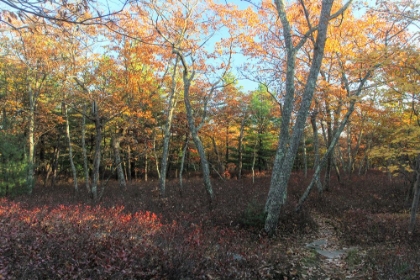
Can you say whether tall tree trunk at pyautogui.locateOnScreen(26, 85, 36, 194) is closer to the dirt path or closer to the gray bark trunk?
the gray bark trunk

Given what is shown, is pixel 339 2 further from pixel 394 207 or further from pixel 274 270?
pixel 274 270

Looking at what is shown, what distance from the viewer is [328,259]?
670cm

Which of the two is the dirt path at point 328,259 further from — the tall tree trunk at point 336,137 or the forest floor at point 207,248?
the tall tree trunk at point 336,137

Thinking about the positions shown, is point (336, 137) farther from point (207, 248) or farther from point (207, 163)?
point (207, 248)

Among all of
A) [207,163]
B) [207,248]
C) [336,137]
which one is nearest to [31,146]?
[207,163]

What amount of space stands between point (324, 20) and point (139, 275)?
7397mm

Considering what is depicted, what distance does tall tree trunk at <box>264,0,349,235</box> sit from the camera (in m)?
7.36

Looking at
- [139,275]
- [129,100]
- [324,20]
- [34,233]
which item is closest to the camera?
[139,275]

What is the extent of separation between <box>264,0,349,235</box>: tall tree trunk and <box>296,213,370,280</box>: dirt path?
135 centimetres

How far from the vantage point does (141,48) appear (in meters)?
15.0

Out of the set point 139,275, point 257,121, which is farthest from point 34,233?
point 257,121

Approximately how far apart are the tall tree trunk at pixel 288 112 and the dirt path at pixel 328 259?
1353 millimetres

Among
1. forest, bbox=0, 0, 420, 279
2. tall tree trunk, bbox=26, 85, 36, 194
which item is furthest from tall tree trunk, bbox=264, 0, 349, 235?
tall tree trunk, bbox=26, 85, 36, 194

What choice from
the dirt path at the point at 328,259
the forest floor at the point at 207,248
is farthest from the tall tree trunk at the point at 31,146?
the dirt path at the point at 328,259
